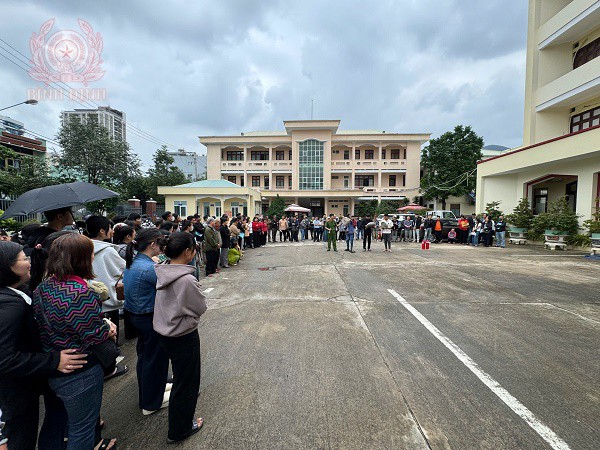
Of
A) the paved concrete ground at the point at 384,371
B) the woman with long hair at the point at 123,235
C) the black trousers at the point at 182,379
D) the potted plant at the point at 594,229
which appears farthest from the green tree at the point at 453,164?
the black trousers at the point at 182,379

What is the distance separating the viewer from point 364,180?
1661 inches

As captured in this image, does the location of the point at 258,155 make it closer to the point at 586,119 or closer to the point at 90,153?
the point at 90,153

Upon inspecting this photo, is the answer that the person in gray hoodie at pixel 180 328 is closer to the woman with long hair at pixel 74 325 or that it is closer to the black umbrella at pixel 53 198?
A: the woman with long hair at pixel 74 325

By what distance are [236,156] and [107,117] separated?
1616 cm

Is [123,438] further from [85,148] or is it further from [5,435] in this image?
[85,148]

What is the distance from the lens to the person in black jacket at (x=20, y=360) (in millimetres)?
1687

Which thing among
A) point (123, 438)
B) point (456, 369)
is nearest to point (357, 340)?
point (456, 369)

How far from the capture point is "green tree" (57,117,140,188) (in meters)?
25.7

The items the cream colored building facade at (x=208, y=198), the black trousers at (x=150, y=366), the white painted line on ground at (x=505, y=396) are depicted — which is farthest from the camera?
the cream colored building facade at (x=208, y=198)

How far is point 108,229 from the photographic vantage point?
3.89m

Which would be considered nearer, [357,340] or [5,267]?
[5,267]

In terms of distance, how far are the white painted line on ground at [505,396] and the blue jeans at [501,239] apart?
538 inches

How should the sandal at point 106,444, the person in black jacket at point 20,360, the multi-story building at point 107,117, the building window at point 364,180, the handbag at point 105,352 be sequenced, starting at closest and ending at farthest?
the person in black jacket at point 20,360 < the handbag at point 105,352 < the sandal at point 106,444 < the multi-story building at point 107,117 < the building window at point 364,180

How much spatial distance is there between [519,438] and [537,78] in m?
24.5
